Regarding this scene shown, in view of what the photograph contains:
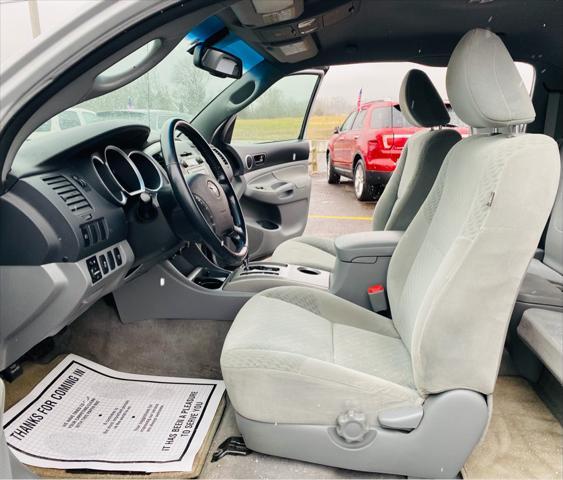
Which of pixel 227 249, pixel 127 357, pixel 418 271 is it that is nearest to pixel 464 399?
pixel 418 271

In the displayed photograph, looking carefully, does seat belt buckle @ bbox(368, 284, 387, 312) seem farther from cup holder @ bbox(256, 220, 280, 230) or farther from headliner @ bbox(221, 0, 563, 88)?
cup holder @ bbox(256, 220, 280, 230)

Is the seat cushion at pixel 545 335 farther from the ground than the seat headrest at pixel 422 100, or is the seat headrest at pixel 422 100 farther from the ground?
the seat headrest at pixel 422 100

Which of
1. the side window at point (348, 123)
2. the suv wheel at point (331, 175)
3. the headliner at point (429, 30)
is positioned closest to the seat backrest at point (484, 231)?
the headliner at point (429, 30)

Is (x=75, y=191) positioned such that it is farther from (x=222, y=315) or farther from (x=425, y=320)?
(x=425, y=320)

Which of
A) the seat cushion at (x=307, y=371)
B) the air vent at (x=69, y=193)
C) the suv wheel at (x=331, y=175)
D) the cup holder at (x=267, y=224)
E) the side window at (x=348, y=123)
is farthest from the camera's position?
the suv wheel at (x=331, y=175)

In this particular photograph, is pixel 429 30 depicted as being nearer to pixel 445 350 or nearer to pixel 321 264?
pixel 321 264

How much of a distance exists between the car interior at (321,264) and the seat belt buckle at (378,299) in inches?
0.5

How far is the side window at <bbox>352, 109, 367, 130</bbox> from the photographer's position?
17.6 feet

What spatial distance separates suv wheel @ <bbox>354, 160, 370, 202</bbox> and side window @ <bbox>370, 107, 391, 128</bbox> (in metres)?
0.43

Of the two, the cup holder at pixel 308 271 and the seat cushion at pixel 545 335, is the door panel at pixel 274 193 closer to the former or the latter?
the cup holder at pixel 308 271

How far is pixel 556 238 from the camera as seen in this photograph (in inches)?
80.0

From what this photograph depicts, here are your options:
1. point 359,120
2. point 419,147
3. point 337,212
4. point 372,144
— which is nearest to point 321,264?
point 419,147

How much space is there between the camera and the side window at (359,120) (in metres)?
5.37

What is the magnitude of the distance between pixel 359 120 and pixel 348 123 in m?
0.47
